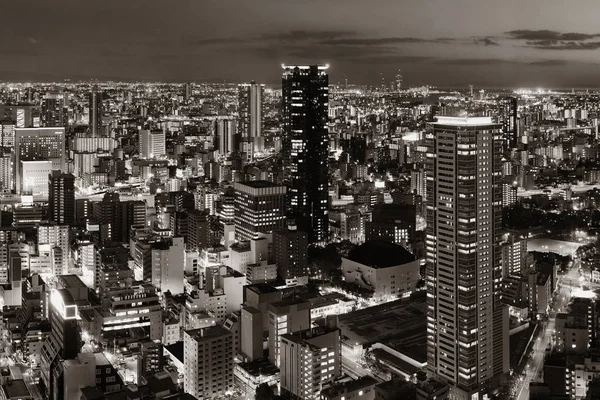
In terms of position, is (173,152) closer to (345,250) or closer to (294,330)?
(345,250)

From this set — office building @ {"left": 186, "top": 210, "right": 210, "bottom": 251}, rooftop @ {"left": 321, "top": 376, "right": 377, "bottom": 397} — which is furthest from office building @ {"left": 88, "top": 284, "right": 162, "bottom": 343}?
office building @ {"left": 186, "top": 210, "right": 210, "bottom": 251}

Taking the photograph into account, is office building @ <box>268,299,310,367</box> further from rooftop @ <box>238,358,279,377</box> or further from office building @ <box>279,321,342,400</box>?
office building @ <box>279,321,342,400</box>

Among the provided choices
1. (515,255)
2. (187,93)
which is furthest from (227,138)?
(515,255)

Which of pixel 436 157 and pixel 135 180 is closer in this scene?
pixel 436 157

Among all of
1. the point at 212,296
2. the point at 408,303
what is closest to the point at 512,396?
the point at 408,303

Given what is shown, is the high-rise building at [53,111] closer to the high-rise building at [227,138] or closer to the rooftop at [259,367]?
the high-rise building at [227,138]

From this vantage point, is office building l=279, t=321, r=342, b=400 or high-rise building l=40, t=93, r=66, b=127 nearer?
office building l=279, t=321, r=342, b=400
